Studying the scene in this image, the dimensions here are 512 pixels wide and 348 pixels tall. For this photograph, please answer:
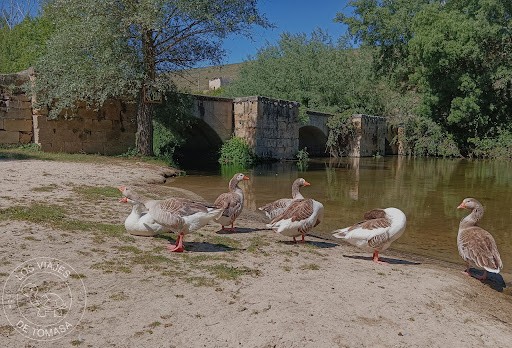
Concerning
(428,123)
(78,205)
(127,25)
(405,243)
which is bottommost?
(405,243)

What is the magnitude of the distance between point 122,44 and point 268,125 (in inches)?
468

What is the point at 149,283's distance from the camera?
14.7 feet

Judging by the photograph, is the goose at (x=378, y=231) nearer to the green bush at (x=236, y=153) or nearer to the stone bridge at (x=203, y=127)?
the stone bridge at (x=203, y=127)

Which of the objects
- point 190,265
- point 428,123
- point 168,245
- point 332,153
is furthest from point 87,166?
point 428,123

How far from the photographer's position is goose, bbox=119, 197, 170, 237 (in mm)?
6305

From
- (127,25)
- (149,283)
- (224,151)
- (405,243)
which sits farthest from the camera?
(224,151)

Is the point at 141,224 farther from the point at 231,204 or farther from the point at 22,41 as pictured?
the point at 22,41

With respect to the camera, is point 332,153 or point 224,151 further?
point 332,153

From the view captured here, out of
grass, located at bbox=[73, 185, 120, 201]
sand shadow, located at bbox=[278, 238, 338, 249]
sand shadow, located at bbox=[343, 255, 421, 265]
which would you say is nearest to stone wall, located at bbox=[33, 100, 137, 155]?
grass, located at bbox=[73, 185, 120, 201]

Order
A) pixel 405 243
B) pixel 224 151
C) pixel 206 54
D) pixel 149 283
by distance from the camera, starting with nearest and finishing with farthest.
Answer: pixel 149 283, pixel 405 243, pixel 206 54, pixel 224 151

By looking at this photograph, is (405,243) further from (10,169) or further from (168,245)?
(10,169)

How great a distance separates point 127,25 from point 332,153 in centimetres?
2212

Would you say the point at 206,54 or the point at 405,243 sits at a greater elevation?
the point at 206,54

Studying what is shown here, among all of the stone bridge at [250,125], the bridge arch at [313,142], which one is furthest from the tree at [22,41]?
the bridge arch at [313,142]
